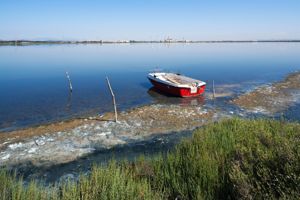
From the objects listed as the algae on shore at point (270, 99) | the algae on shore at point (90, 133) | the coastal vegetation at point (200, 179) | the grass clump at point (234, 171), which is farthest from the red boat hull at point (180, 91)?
the coastal vegetation at point (200, 179)

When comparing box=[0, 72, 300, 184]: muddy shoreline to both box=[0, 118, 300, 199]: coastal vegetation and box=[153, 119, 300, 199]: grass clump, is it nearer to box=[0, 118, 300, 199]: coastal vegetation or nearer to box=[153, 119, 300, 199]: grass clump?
box=[0, 118, 300, 199]: coastal vegetation

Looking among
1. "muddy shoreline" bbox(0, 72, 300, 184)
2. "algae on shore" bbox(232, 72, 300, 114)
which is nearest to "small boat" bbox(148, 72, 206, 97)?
"muddy shoreline" bbox(0, 72, 300, 184)

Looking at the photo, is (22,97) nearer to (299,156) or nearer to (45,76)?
(45,76)

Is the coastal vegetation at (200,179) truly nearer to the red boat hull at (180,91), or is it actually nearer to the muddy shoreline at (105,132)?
the muddy shoreline at (105,132)

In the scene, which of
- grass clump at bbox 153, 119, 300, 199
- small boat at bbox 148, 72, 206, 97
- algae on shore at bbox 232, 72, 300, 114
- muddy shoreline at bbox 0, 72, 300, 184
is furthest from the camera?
small boat at bbox 148, 72, 206, 97

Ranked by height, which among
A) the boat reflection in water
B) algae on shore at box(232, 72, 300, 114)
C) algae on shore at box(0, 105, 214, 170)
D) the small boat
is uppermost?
the small boat

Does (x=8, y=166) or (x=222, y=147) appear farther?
(x=8, y=166)

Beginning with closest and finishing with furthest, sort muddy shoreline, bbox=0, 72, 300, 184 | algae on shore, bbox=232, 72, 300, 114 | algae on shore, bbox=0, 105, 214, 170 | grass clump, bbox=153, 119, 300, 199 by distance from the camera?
grass clump, bbox=153, 119, 300, 199, muddy shoreline, bbox=0, 72, 300, 184, algae on shore, bbox=0, 105, 214, 170, algae on shore, bbox=232, 72, 300, 114

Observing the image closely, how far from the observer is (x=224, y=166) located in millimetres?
7711

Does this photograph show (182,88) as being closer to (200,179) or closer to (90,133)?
(90,133)

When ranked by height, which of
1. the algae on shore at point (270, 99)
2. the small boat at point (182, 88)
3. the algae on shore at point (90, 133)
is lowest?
the algae on shore at point (90, 133)

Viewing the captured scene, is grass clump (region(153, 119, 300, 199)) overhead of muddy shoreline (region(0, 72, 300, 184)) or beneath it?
overhead

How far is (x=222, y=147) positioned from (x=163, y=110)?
10820mm

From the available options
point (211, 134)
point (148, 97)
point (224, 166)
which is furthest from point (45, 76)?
point (224, 166)
